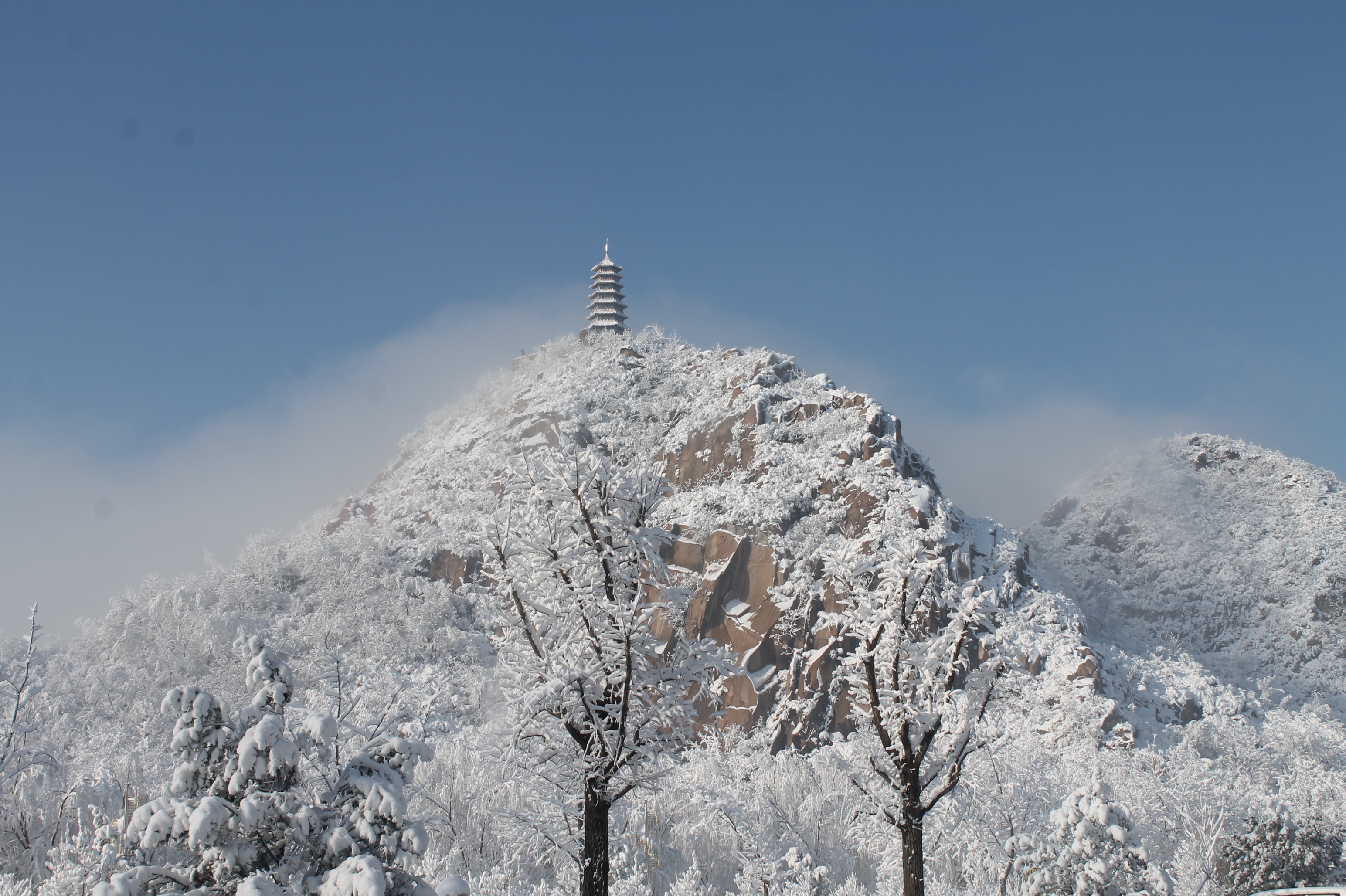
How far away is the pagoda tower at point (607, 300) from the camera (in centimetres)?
9856

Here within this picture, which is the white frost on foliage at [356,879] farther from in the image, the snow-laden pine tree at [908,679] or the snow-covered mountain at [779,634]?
the snow-laden pine tree at [908,679]

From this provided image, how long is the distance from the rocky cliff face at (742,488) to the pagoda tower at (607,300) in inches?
303

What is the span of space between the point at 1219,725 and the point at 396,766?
55.8 m

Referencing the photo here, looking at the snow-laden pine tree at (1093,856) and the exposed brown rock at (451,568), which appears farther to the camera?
the exposed brown rock at (451,568)

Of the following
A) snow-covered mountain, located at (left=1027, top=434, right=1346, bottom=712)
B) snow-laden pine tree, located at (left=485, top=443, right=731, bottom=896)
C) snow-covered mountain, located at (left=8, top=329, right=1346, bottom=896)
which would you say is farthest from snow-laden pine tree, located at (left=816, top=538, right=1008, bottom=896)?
snow-covered mountain, located at (left=1027, top=434, right=1346, bottom=712)

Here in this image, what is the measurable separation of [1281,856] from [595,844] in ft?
50.0

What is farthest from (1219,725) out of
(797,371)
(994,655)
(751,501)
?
(994,655)

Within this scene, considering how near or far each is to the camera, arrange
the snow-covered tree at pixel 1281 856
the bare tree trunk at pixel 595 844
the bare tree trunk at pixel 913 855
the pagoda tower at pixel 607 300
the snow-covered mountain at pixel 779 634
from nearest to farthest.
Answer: the bare tree trunk at pixel 595 844 < the bare tree trunk at pixel 913 855 < the snow-covered tree at pixel 1281 856 < the snow-covered mountain at pixel 779 634 < the pagoda tower at pixel 607 300

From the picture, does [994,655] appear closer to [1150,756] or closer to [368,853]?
[368,853]

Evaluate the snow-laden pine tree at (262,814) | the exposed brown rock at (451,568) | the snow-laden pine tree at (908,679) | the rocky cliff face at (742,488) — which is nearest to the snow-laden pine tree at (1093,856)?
the snow-laden pine tree at (908,679)

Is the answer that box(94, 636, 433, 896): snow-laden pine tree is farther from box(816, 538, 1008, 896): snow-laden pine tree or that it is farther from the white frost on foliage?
box(816, 538, 1008, 896): snow-laden pine tree

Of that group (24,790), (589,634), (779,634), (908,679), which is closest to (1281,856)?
(908,679)

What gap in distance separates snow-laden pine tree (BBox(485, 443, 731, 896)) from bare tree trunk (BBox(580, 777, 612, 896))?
0.06ft

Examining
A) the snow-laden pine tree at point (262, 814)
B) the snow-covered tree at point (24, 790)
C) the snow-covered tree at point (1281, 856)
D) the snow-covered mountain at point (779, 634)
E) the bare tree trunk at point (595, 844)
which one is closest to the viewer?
the snow-laden pine tree at point (262, 814)
